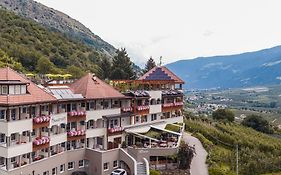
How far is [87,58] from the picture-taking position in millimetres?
149250

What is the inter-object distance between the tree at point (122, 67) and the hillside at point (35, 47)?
60.3 feet

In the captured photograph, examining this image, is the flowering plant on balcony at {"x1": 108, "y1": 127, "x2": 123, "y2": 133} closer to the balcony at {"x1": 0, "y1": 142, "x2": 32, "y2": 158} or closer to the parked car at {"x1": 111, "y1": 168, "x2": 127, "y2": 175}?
the parked car at {"x1": 111, "y1": 168, "x2": 127, "y2": 175}

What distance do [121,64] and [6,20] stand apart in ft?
200

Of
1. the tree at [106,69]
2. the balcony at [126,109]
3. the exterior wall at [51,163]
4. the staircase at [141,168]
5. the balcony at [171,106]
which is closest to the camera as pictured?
the exterior wall at [51,163]

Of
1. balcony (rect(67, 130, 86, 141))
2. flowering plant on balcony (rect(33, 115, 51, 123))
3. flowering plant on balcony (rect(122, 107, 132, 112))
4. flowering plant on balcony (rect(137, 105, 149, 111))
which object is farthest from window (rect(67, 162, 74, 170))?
flowering plant on balcony (rect(137, 105, 149, 111))

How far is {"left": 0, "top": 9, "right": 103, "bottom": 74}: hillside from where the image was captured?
11069 cm

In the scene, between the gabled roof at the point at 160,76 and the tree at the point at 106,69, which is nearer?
the gabled roof at the point at 160,76

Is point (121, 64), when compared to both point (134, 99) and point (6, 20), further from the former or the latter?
point (6, 20)

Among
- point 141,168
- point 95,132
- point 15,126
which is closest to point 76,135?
point 95,132

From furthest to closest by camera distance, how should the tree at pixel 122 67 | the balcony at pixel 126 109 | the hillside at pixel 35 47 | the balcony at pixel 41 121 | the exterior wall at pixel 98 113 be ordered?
the hillside at pixel 35 47
the tree at pixel 122 67
the balcony at pixel 126 109
the exterior wall at pixel 98 113
the balcony at pixel 41 121

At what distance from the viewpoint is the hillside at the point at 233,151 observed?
218 feet

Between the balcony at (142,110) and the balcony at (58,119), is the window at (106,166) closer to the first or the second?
the balcony at (58,119)

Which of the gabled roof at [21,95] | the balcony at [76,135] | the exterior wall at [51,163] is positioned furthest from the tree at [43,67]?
the gabled roof at [21,95]

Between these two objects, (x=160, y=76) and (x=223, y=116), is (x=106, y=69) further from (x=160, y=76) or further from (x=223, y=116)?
(x=223, y=116)
